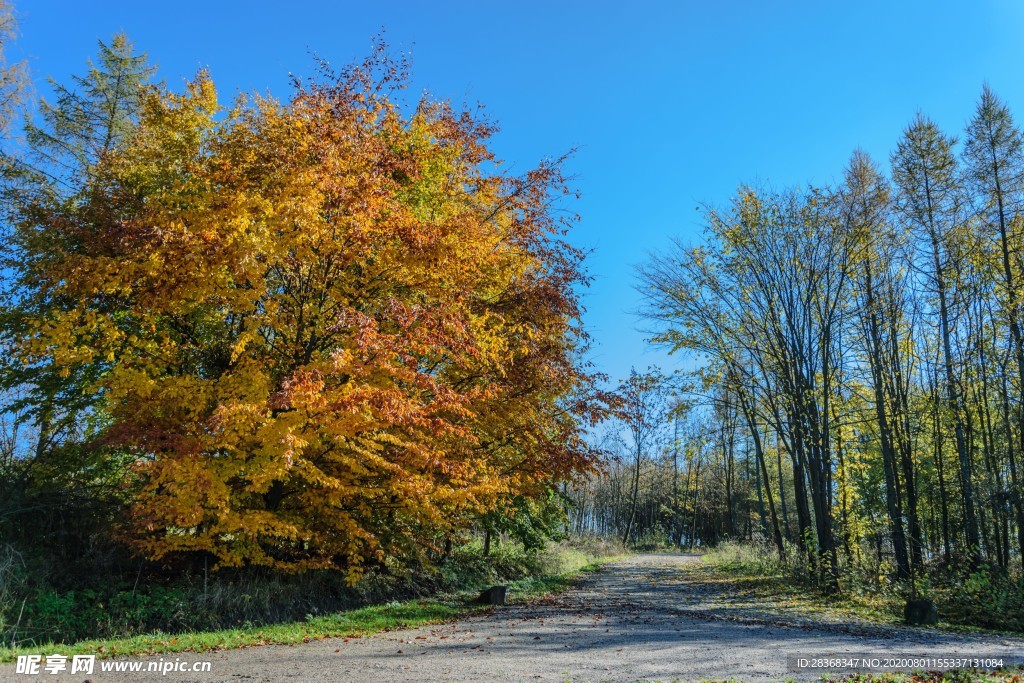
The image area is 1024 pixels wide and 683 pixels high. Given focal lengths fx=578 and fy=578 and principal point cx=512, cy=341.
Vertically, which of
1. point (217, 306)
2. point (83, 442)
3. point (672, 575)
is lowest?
point (672, 575)

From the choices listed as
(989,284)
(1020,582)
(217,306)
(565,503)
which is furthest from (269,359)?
(989,284)

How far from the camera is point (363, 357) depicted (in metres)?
9.37

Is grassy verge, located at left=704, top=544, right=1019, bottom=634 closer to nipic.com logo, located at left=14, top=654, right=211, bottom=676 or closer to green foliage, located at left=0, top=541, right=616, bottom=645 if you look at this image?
green foliage, located at left=0, top=541, right=616, bottom=645

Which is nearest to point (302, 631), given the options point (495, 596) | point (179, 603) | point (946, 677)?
point (179, 603)

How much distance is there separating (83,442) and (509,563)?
1284 centimetres

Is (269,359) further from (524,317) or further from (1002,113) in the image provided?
(1002,113)

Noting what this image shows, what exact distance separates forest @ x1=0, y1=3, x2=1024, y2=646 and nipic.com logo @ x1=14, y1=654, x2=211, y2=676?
203 centimetres

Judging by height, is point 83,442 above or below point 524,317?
below

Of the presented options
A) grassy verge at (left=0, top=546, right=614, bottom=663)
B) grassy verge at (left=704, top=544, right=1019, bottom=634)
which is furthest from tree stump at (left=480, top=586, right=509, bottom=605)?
grassy verge at (left=704, top=544, right=1019, bottom=634)

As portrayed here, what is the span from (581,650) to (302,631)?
4.59 meters

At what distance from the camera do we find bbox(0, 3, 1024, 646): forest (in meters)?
9.10

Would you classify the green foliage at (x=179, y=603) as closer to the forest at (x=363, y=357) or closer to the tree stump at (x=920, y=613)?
the forest at (x=363, y=357)

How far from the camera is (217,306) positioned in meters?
10.9

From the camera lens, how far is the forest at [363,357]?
29.9ft
